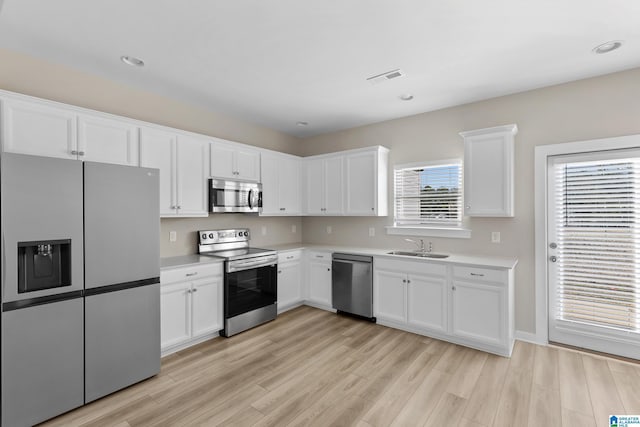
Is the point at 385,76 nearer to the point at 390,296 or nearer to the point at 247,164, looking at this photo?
the point at 247,164

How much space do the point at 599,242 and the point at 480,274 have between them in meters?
1.21

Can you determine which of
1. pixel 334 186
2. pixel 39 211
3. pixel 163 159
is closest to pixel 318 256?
pixel 334 186

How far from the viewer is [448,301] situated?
3.34 m

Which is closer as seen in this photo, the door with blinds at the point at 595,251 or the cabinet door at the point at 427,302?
the door with blinds at the point at 595,251

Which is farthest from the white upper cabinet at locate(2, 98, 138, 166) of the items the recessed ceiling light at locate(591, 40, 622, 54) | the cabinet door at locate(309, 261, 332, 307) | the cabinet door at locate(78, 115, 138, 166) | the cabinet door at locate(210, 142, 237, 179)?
the recessed ceiling light at locate(591, 40, 622, 54)

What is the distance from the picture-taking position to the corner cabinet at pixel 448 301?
3.03 metres

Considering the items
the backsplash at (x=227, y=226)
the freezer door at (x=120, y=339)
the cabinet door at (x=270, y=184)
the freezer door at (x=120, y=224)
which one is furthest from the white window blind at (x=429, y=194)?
the freezer door at (x=120, y=339)

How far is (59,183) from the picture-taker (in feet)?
7.07

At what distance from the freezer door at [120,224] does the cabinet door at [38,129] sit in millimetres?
529

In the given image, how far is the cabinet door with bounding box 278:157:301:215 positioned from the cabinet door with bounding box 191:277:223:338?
1.72m

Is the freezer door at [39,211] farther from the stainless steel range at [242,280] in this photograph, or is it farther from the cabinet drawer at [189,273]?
the stainless steel range at [242,280]

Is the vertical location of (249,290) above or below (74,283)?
below

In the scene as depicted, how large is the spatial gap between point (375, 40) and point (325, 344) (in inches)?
119

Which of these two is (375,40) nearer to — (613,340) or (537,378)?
(537,378)
